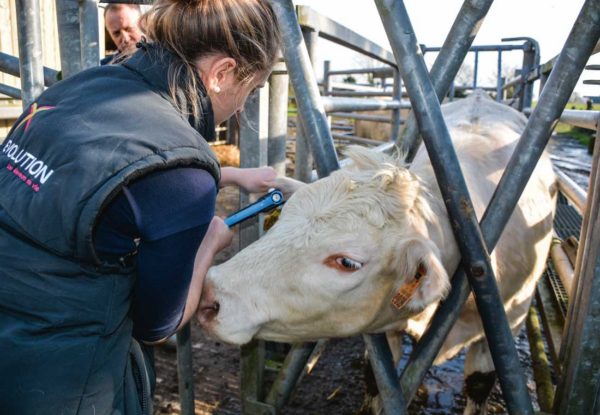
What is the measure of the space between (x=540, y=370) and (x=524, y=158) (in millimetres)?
1997

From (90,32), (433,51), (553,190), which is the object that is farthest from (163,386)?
(433,51)

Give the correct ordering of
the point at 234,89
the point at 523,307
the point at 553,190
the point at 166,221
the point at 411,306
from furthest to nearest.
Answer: the point at 553,190 → the point at 523,307 → the point at 411,306 → the point at 234,89 → the point at 166,221

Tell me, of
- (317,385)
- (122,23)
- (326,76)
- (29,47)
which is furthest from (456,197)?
(326,76)

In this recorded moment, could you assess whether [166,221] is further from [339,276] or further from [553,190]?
[553,190]

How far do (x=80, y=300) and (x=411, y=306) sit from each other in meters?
1.08

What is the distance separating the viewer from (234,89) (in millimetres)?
1580

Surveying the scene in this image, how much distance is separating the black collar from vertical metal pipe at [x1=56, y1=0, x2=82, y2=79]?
21.3 inches

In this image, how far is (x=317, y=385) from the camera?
3238mm

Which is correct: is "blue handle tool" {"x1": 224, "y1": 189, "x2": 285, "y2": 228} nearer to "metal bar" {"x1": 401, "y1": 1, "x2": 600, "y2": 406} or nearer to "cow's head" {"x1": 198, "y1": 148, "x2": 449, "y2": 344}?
"cow's head" {"x1": 198, "y1": 148, "x2": 449, "y2": 344}

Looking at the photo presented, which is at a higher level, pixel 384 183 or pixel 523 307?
pixel 384 183

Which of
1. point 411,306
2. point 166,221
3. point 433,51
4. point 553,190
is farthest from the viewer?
point 433,51

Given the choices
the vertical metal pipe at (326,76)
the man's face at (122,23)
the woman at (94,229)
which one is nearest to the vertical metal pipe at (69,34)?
the woman at (94,229)

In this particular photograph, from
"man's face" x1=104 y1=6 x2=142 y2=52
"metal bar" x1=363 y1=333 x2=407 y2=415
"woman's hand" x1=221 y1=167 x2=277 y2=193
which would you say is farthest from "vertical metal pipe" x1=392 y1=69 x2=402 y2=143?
"metal bar" x1=363 y1=333 x2=407 y2=415

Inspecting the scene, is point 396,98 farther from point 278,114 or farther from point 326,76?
point 278,114
